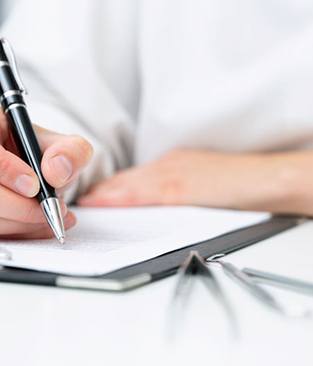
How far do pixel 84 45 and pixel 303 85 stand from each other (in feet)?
0.88

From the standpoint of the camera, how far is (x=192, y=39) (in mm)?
751

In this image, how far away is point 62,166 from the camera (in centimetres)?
42

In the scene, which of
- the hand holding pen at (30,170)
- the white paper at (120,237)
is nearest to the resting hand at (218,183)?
the white paper at (120,237)

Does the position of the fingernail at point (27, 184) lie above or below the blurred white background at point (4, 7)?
below

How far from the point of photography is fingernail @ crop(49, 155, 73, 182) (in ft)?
1.36

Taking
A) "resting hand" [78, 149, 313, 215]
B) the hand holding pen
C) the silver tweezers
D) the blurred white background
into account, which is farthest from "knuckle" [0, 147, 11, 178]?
the blurred white background

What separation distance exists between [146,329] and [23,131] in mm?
211

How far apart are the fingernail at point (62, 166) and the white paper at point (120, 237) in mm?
43

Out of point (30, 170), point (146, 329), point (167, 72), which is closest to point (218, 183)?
point (167, 72)

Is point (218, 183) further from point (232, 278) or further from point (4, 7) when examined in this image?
point (4, 7)

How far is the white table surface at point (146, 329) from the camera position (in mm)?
239

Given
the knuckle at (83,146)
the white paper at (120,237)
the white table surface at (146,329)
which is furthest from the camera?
the knuckle at (83,146)

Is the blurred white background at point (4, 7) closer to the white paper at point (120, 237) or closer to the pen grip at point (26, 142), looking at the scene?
the white paper at point (120, 237)

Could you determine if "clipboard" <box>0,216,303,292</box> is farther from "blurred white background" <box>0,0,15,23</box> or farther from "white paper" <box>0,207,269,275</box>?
"blurred white background" <box>0,0,15,23</box>
